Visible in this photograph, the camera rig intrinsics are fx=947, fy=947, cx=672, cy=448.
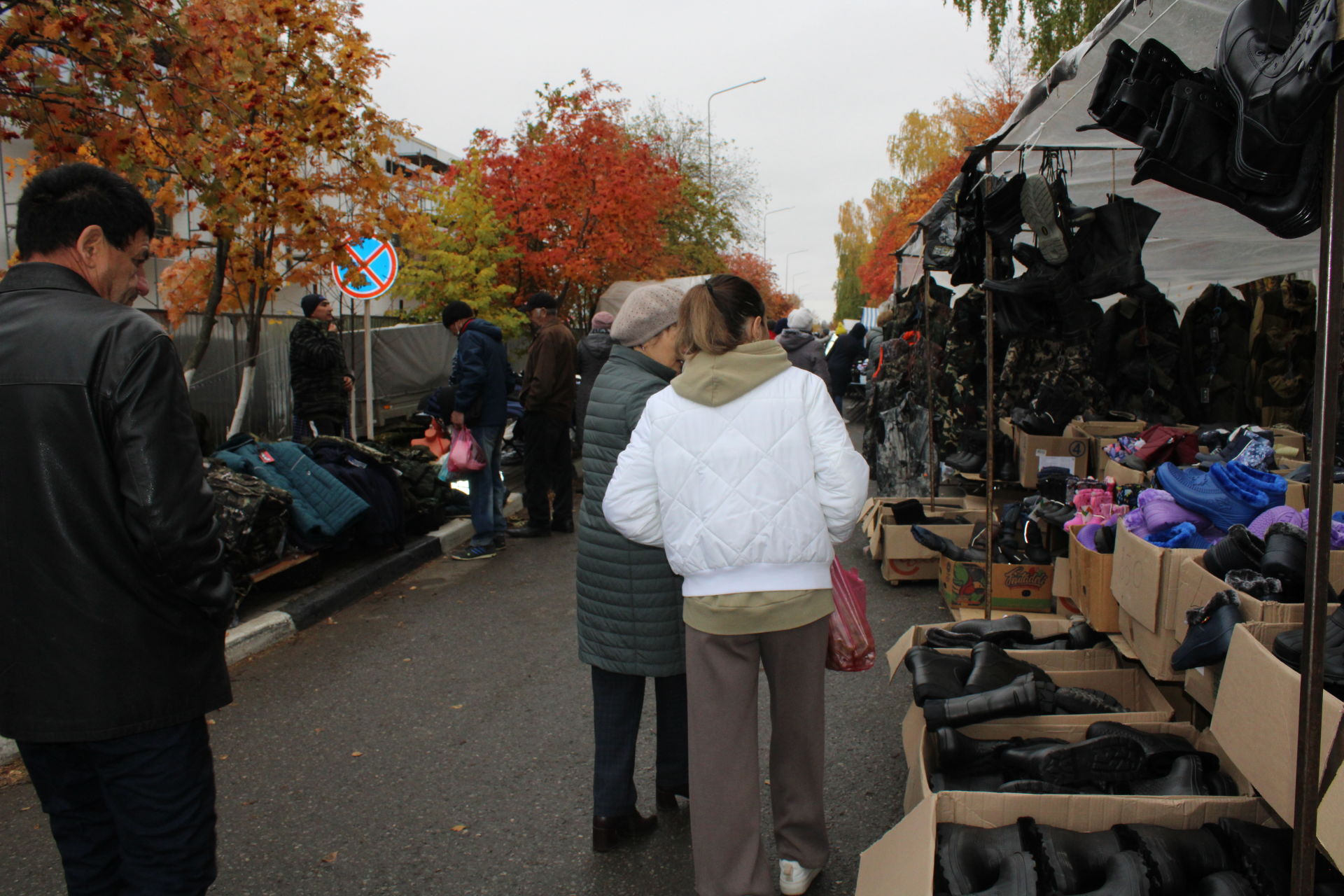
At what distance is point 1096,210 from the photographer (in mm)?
5332

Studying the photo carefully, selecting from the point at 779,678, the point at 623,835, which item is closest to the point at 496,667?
the point at 623,835

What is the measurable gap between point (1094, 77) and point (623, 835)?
3657 millimetres

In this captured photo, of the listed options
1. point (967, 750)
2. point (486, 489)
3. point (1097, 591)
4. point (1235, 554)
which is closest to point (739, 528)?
point (967, 750)

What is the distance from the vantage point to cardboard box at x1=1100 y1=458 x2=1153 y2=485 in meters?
5.18

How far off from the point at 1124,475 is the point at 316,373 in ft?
25.2

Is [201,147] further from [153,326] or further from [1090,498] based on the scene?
[1090,498]

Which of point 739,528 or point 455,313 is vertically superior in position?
point 455,313

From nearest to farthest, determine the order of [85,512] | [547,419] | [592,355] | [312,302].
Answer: [85,512]
[547,419]
[592,355]
[312,302]

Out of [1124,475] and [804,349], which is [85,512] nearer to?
[1124,475]

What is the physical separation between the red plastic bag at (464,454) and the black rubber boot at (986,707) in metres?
5.32

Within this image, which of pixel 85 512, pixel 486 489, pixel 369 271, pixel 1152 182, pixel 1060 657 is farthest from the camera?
pixel 369 271

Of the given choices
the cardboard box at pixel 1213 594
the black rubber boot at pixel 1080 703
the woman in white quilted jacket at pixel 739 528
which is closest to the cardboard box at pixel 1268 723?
the cardboard box at pixel 1213 594

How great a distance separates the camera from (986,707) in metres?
3.37

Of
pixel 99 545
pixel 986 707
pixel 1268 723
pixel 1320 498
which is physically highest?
pixel 1320 498
